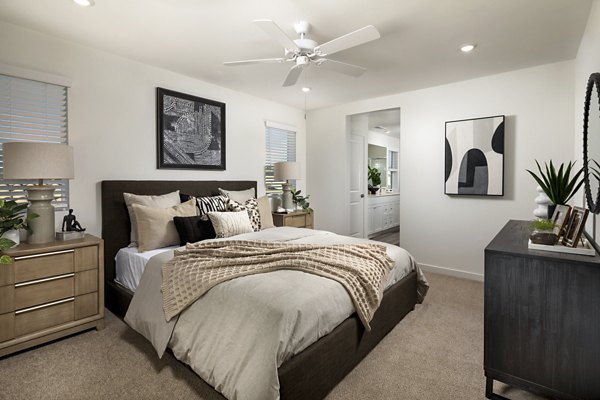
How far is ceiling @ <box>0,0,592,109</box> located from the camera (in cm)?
226

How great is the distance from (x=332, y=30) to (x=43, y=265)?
113 inches

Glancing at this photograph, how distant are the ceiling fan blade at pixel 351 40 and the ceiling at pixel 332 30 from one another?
0.26m

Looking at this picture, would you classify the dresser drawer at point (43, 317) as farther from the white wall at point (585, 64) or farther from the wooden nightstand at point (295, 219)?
the white wall at point (585, 64)

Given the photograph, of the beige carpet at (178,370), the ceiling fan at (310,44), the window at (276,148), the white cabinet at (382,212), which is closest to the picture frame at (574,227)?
the beige carpet at (178,370)

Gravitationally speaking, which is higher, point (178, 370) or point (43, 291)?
point (43, 291)

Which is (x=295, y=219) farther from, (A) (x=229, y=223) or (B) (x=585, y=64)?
(B) (x=585, y=64)

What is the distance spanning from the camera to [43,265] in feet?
7.55

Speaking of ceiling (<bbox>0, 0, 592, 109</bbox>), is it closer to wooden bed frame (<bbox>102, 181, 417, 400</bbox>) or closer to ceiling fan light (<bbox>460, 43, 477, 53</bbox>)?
ceiling fan light (<bbox>460, 43, 477, 53</bbox>)

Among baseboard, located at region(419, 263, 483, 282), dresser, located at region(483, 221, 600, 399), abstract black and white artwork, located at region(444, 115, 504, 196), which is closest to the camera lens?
dresser, located at region(483, 221, 600, 399)

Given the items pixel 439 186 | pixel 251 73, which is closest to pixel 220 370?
pixel 251 73

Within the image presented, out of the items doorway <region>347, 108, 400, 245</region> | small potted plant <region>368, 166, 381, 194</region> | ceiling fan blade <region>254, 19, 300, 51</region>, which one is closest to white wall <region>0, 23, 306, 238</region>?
ceiling fan blade <region>254, 19, 300, 51</region>

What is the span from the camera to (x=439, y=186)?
4191 mm

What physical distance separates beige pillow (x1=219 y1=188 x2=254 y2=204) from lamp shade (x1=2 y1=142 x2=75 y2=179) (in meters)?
1.77

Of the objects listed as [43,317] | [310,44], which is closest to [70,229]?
[43,317]
